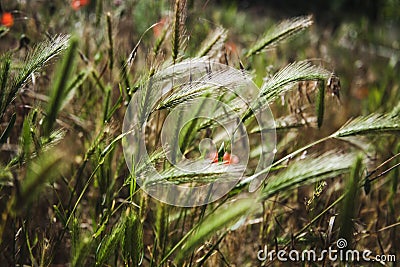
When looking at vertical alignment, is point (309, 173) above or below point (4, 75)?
below

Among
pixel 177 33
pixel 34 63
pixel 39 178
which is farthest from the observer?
Answer: pixel 177 33

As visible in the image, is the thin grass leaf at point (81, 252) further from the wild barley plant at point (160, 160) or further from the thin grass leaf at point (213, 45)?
the thin grass leaf at point (213, 45)

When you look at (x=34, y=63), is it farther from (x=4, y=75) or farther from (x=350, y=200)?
(x=350, y=200)

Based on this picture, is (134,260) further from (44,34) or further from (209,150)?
(44,34)

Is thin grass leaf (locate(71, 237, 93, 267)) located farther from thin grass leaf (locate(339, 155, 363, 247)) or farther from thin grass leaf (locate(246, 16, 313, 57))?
thin grass leaf (locate(246, 16, 313, 57))

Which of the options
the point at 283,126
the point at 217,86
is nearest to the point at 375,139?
the point at 283,126

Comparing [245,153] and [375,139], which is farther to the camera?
[375,139]

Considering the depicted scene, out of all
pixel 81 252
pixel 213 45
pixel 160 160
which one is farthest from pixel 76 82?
pixel 81 252

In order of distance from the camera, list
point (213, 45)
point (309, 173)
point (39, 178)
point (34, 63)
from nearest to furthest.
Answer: point (39, 178) → point (309, 173) → point (34, 63) → point (213, 45)
